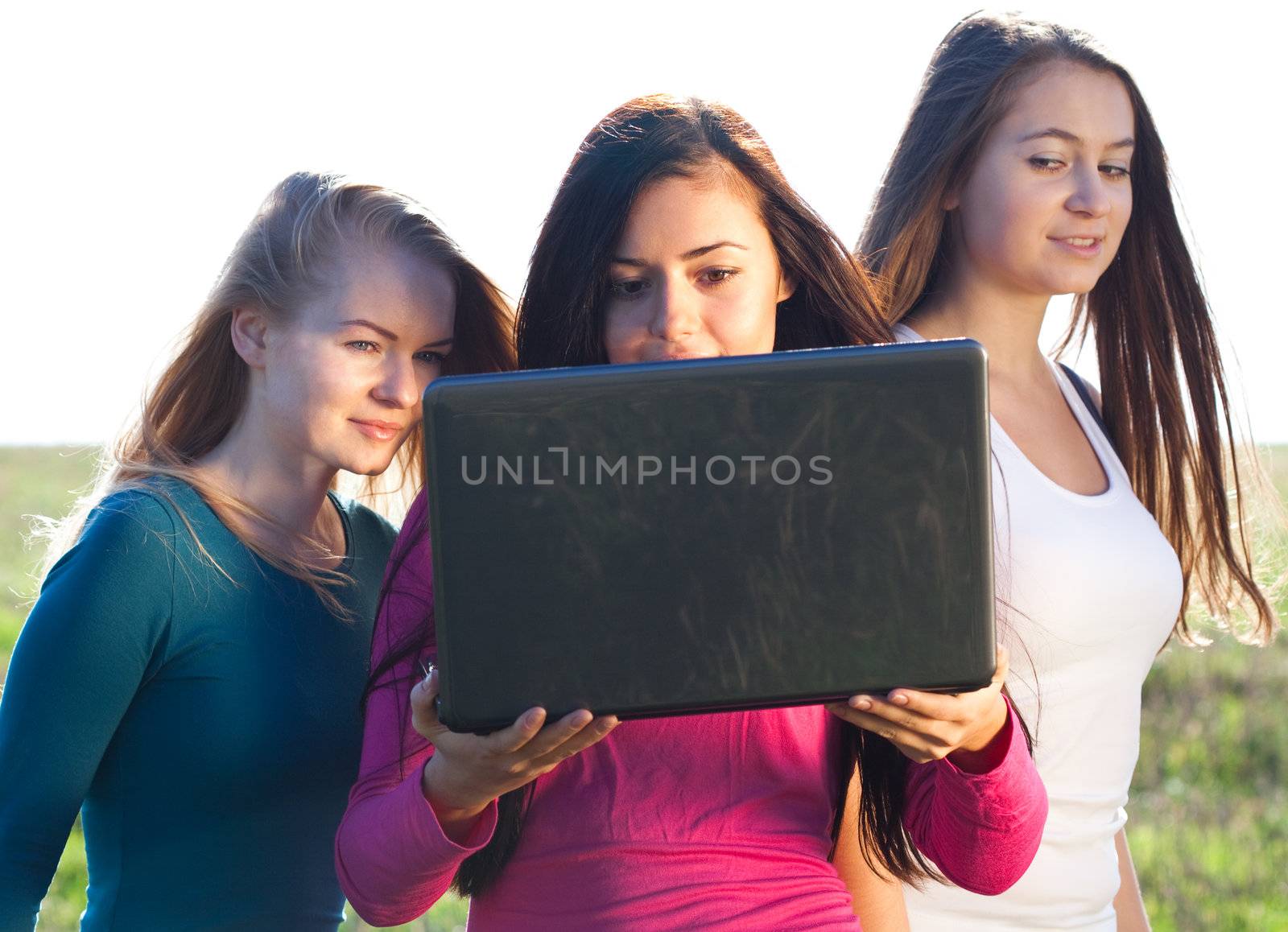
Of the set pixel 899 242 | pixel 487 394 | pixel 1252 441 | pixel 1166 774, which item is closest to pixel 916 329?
pixel 899 242

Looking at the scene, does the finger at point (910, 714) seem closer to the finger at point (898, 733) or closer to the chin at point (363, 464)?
the finger at point (898, 733)

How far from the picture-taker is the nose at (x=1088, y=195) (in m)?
2.00

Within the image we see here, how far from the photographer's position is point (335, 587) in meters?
1.91

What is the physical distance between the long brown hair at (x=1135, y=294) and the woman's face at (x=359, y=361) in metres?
0.70

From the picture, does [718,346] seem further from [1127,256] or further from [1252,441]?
[1252,441]

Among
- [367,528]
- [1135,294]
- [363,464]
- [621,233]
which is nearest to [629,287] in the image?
[621,233]

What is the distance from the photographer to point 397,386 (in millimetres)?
1827

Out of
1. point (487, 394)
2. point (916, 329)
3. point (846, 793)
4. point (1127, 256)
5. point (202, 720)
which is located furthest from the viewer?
point (1127, 256)

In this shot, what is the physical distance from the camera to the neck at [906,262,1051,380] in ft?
6.85

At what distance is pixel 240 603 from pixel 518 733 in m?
A: 0.74

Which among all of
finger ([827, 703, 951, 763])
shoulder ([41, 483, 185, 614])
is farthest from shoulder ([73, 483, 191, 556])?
finger ([827, 703, 951, 763])

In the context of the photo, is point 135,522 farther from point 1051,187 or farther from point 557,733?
point 1051,187

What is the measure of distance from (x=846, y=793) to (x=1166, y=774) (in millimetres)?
4038

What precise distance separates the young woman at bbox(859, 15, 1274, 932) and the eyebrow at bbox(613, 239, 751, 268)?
0.53 m
